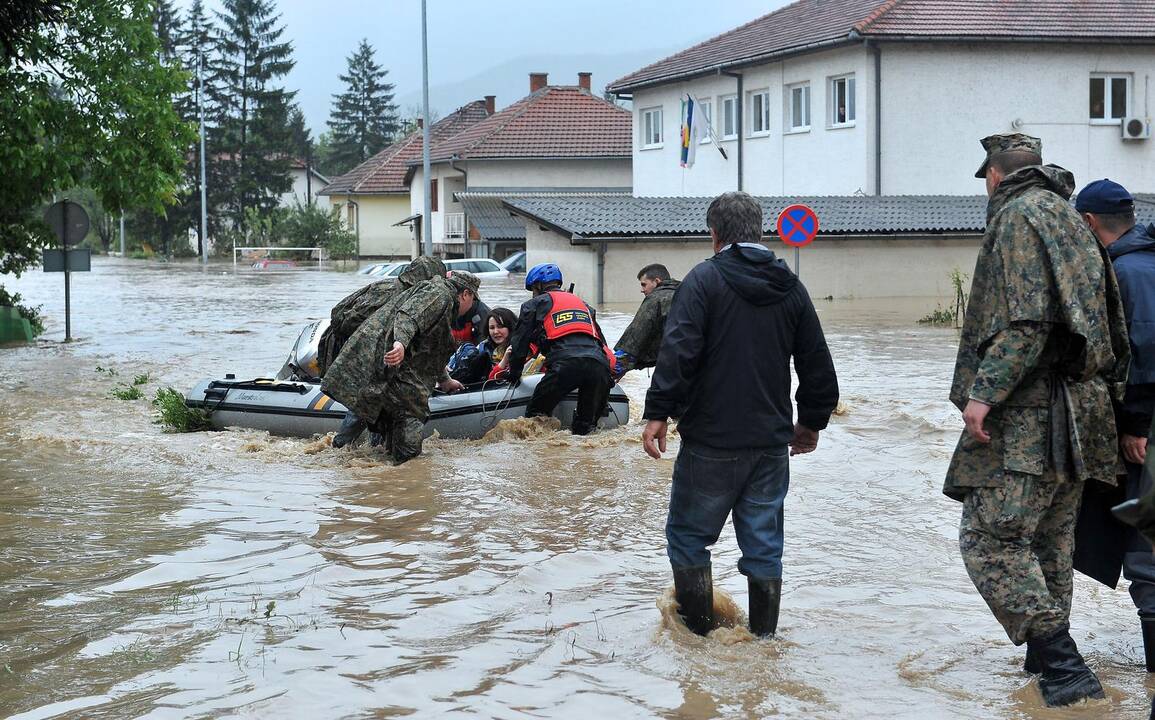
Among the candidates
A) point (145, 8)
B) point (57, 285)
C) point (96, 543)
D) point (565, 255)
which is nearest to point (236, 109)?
point (57, 285)

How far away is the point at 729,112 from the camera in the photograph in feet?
136

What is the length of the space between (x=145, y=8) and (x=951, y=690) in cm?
1769

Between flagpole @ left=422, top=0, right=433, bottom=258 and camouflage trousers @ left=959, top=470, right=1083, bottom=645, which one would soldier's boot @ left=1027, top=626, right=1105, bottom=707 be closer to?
camouflage trousers @ left=959, top=470, right=1083, bottom=645

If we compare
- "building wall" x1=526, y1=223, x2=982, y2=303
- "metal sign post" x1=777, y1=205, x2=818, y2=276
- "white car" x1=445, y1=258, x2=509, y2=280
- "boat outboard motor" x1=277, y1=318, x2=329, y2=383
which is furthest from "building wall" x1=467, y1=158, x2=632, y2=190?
"boat outboard motor" x1=277, y1=318, x2=329, y2=383

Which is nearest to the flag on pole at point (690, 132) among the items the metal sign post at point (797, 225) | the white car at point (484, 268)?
the white car at point (484, 268)

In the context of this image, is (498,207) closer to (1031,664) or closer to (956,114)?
(956,114)

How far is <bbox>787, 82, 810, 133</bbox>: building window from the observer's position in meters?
37.8

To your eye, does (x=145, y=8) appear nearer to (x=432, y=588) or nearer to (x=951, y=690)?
(x=432, y=588)

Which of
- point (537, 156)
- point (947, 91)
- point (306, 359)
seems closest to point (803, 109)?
point (947, 91)

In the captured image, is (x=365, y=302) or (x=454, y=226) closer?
(x=365, y=302)

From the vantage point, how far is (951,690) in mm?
5277

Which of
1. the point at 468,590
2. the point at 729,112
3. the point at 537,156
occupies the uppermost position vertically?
the point at 537,156

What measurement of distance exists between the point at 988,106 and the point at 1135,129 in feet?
13.4

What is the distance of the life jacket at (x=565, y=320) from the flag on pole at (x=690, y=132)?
30802 mm
